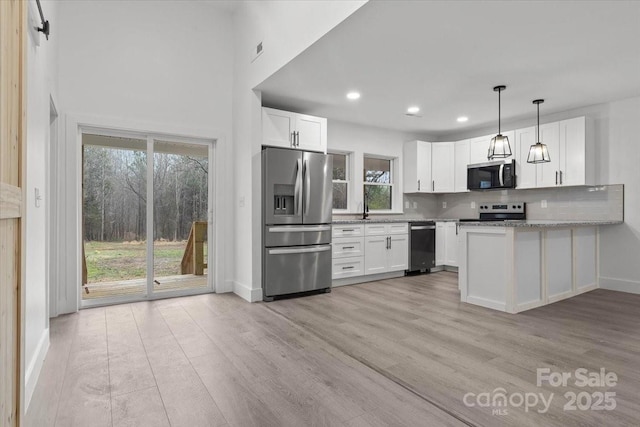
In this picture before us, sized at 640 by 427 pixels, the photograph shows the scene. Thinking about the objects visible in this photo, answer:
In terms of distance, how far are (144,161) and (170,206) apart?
62 centimetres

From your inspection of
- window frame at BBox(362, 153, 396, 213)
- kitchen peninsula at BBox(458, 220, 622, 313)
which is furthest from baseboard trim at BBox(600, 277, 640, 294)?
window frame at BBox(362, 153, 396, 213)

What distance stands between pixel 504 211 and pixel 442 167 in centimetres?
128

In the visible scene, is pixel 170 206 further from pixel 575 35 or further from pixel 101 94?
pixel 575 35

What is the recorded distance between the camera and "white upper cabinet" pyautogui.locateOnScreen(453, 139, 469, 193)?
618 cm

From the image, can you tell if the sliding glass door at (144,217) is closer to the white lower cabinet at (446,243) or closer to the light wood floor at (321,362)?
the light wood floor at (321,362)

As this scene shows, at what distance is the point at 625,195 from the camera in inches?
184

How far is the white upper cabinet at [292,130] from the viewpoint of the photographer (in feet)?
14.2

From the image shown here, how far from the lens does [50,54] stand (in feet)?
10.1

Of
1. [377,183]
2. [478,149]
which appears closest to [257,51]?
[377,183]

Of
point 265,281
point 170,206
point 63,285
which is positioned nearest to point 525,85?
point 265,281

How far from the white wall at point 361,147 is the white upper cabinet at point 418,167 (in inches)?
6.1

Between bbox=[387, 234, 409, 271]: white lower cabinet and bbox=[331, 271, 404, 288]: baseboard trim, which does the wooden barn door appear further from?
bbox=[387, 234, 409, 271]: white lower cabinet

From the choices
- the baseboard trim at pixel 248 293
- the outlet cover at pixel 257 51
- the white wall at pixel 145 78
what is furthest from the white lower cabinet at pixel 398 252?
the outlet cover at pixel 257 51

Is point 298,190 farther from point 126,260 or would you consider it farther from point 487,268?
point 487,268
